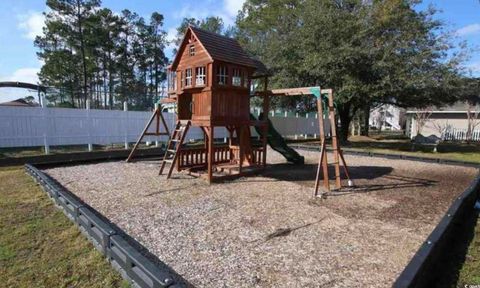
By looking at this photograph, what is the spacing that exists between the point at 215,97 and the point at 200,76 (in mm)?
723

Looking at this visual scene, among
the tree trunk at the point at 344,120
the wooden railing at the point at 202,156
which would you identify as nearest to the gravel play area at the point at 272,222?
the wooden railing at the point at 202,156

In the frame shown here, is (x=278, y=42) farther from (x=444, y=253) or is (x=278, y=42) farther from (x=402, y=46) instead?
(x=444, y=253)

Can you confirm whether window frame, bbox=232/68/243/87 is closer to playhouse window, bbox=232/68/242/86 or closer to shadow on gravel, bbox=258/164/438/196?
playhouse window, bbox=232/68/242/86

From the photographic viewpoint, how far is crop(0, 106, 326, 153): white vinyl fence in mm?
10250

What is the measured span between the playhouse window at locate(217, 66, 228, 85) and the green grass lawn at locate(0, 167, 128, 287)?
421 centimetres

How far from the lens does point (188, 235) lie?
386 centimetres

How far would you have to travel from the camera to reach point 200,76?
7133mm

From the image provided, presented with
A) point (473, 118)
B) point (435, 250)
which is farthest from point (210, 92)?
point (473, 118)

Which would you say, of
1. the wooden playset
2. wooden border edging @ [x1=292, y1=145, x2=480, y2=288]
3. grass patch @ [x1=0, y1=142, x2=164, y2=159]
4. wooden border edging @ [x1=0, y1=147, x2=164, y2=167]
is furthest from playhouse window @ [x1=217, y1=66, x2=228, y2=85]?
grass patch @ [x1=0, y1=142, x2=164, y2=159]

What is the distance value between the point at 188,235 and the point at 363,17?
1575 centimetres

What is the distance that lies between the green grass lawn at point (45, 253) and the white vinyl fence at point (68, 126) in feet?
21.9

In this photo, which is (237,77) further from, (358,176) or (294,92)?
(358,176)

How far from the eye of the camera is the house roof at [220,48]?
6801 mm

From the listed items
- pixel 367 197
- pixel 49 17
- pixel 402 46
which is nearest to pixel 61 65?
pixel 49 17
